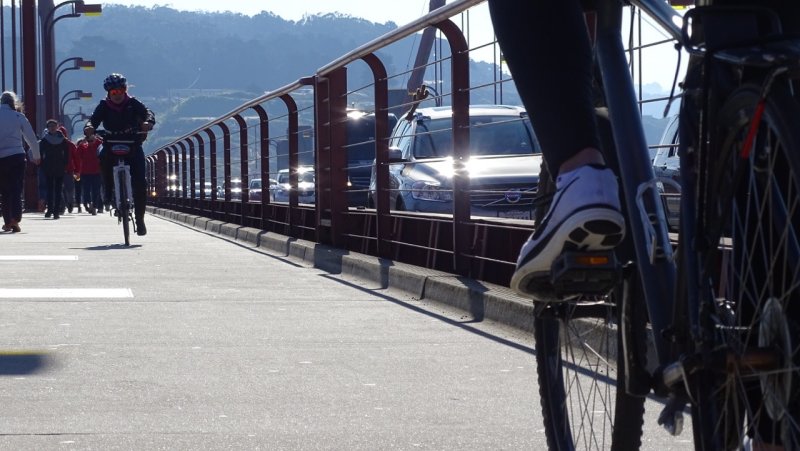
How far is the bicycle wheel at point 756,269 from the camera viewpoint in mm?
1870

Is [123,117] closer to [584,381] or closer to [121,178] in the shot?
[121,178]

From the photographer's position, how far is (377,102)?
10.2 meters

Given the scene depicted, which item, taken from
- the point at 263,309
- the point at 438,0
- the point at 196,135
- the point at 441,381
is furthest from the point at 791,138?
the point at 438,0

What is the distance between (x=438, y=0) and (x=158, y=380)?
42788 mm

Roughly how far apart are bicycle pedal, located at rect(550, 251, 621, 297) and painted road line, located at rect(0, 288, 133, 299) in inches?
244

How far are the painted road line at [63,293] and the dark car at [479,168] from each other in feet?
9.94

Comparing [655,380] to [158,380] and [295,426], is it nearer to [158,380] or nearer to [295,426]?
[295,426]

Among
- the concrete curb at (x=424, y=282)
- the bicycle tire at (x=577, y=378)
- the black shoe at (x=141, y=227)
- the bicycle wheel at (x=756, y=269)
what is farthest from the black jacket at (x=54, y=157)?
the bicycle wheel at (x=756, y=269)

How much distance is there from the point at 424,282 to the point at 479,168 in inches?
202

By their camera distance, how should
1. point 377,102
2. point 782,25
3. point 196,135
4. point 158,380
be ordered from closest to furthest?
point 782,25 → point 158,380 → point 377,102 → point 196,135

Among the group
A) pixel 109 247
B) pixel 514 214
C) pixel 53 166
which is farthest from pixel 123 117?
pixel 53 166

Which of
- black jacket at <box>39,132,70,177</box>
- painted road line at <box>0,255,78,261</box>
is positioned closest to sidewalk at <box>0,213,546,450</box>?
painted road line at <box>0,255,78,261</box>

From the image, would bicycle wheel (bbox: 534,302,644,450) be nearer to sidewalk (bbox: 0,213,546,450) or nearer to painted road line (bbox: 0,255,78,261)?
sidewalk (bbox: 0,213,546,450)

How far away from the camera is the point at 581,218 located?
7.77 ft
